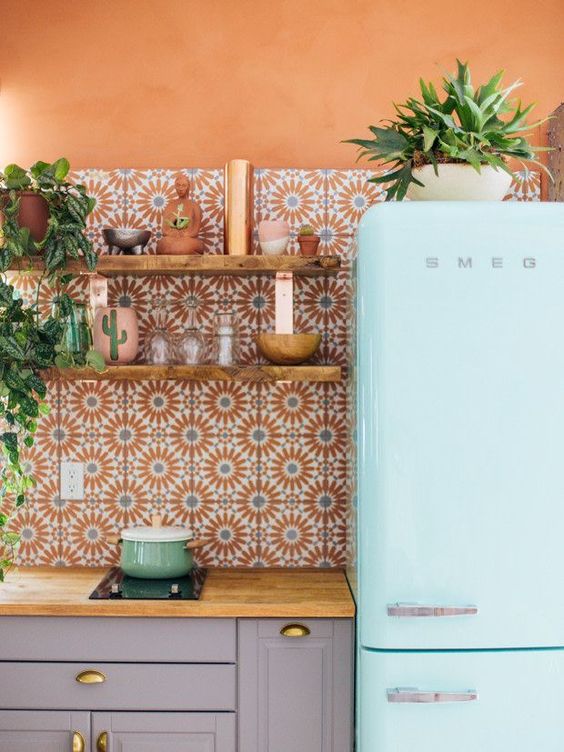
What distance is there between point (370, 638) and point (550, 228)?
108 centimetres

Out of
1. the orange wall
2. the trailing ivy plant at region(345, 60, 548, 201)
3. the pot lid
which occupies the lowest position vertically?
the pot lid

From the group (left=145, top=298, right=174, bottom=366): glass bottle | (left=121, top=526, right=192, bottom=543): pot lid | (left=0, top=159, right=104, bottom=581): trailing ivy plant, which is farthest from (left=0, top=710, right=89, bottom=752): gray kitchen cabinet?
(left=145, top=298, right=174, bottom=366): glass bottle

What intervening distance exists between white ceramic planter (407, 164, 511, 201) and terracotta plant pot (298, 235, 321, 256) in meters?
0.44

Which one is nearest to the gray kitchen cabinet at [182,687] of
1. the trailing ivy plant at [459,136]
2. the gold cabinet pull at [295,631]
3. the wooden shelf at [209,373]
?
the gold cabinet pull at [295,631]

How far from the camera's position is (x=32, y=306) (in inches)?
92.7

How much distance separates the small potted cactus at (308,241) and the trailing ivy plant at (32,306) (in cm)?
62

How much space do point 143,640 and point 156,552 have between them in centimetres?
27

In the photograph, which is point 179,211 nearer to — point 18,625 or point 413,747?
point 18,625

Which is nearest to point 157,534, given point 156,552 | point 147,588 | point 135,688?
point 156,552

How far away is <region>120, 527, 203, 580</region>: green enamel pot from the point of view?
231 centimetres

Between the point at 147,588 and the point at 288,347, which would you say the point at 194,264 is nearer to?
the point at 288,347

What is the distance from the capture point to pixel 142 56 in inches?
102

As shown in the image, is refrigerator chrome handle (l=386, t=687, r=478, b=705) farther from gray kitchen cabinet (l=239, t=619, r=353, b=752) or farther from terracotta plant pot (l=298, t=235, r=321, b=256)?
terracotta plant pot (l=298, t=235, r=321, b=256)

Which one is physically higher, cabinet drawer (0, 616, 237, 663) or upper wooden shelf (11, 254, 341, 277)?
upper wooden shelf (11, 254, 341, 277)
